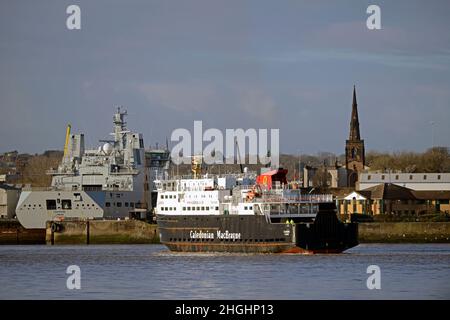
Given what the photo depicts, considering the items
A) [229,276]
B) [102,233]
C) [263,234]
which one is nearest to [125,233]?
[102,233]

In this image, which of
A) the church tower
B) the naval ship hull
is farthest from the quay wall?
the church tower

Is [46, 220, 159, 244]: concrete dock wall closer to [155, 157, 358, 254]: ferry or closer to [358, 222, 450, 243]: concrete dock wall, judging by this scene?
[358, 222, 450, 243]: concrete dock wall

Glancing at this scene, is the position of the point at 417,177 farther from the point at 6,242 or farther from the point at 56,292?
the point at 56,292

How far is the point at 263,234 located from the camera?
7650 cm

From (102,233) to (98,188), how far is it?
36.8ft

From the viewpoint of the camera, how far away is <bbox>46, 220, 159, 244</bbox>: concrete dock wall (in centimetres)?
10800

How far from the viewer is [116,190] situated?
118188 millimetres

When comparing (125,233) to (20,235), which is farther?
(20,235)

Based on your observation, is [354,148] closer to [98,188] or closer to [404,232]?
[98,188]

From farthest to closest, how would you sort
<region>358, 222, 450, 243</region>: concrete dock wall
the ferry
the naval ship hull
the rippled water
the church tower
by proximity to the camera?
the church tower, <region>358, 222, 450, 243</region>: concrete dock wall, the ferry, the naval ship hull, the rippled water

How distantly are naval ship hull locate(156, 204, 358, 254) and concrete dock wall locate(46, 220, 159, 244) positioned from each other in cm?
2644

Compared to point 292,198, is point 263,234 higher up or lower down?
lower down

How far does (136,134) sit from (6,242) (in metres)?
18.4

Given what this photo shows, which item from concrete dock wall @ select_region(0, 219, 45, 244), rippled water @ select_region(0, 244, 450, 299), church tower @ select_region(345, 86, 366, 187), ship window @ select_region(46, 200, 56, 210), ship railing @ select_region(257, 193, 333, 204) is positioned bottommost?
concrete dock wall @ select_region(0, 219, 45, 244)
